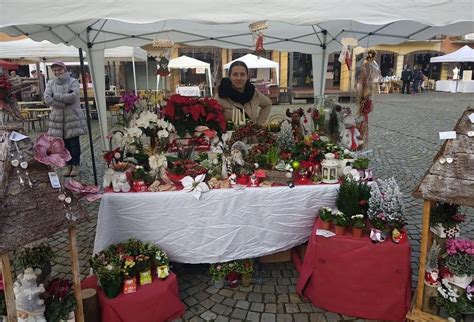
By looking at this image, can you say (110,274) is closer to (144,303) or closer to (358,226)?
(144,303)

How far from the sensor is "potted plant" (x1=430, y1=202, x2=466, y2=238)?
7.50 ft

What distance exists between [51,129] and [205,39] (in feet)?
8.42

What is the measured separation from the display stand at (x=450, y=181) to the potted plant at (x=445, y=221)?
146 mm

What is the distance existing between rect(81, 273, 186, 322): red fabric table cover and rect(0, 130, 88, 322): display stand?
56cm

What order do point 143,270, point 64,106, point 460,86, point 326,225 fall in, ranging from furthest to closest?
point 460,86 → point 64,106 → point 326,225 → point 143,270

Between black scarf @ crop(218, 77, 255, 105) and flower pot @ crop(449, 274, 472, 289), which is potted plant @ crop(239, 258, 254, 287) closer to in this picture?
flower pot @ crop(449, 274, 472, 289)

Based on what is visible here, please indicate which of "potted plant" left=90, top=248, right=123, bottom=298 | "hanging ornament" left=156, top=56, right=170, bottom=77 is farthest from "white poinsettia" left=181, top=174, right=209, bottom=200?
"hanging ornament" left=156, top=56, right=170, bottom=77

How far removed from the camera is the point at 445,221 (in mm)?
2311

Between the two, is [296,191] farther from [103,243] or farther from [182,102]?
[103,243]

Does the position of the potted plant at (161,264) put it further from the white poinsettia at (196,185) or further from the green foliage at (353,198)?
the green foliage at (353,198)

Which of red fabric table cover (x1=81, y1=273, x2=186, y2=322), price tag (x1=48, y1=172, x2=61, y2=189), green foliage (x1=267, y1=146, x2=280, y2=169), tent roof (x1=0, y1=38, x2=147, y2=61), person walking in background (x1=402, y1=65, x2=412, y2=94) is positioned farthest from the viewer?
person walking in background (x1=402, y1=65, x2=412, y2=94)

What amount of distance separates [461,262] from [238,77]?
2739 mm

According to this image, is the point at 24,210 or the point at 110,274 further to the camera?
the point at 110,274

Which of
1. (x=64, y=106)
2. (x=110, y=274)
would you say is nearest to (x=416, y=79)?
(x=64, y=106)
